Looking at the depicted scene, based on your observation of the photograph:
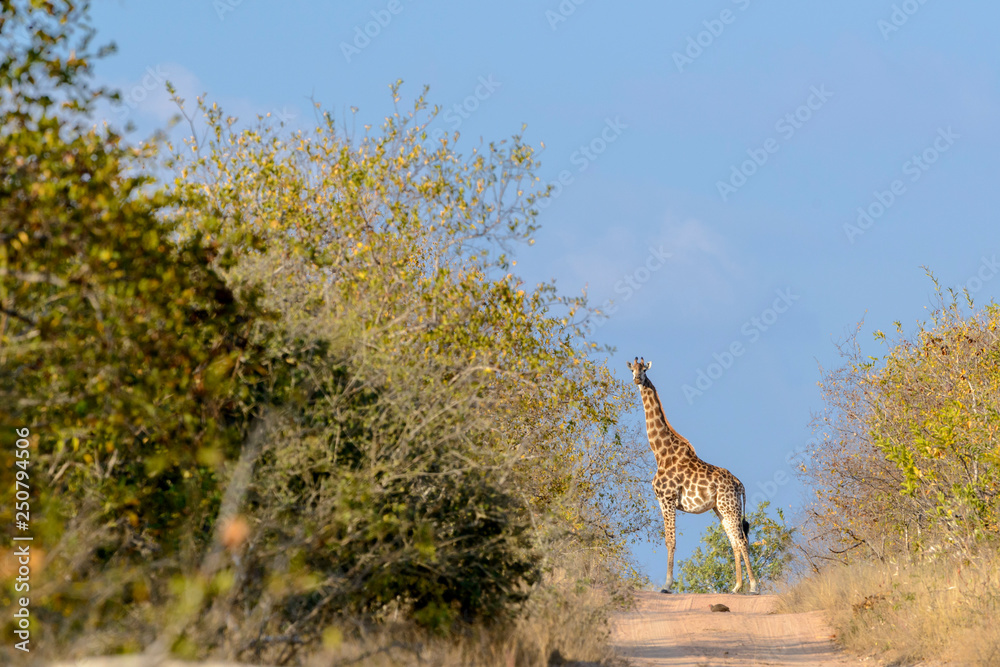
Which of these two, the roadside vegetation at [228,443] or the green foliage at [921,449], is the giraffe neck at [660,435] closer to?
the green foliage at [921,449]

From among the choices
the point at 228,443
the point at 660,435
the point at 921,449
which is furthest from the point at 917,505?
the point at 228,443

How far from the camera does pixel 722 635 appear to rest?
1445cm

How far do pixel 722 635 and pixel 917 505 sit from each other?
416 centimetres

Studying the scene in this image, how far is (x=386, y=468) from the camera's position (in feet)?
24.2

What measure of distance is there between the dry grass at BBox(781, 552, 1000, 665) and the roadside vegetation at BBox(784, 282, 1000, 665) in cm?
2

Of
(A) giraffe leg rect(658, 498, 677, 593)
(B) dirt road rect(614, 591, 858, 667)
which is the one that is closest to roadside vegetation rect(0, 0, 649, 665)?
(B) dirt road rect(614, 591, 858, 667)

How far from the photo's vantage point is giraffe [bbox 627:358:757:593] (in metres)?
21.0

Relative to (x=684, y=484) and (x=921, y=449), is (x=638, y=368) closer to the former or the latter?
(x=684, y=484)

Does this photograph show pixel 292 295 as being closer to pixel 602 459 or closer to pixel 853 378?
pixel 602 459

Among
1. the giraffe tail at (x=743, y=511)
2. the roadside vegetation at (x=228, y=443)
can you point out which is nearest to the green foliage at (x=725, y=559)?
the giraffe tail at (x=743, y=511)

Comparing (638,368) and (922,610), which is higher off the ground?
(638,368)

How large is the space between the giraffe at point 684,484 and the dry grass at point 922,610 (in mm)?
5441

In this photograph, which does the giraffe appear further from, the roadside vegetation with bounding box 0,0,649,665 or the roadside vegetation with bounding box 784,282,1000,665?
the roadside vegetation with bounding box 0,0,649,665

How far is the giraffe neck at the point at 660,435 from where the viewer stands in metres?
21.8
